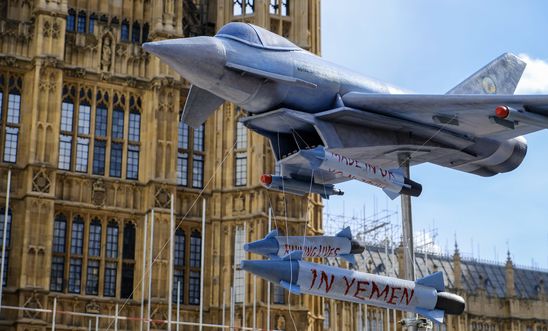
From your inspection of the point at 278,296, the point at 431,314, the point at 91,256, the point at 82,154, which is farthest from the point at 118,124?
the point at 431,314

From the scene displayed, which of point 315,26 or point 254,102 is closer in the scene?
point 254,102

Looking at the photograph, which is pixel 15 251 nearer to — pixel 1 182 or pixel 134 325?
pixel 1 182

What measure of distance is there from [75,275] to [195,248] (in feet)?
13.6

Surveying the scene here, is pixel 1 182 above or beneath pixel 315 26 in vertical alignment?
beneath

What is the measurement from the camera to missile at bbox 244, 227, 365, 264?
18.0 m

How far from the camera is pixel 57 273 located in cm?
3312

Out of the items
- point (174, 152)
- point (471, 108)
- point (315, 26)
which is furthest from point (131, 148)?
point (471, 108)

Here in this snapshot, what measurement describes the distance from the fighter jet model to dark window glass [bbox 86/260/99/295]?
16.1m

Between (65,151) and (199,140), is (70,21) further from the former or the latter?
(199,140)

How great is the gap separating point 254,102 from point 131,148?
60.4 feet

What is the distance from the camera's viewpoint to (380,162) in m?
19.1

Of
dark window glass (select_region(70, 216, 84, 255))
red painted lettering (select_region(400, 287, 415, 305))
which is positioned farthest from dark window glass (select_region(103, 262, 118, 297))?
red painted lettering (select_region(400, 287, 415, 305))

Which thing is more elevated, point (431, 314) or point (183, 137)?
point (183, 137)

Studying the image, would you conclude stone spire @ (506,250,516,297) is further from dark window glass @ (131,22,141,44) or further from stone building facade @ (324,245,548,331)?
dark window glass @ (131,22,141,44)
